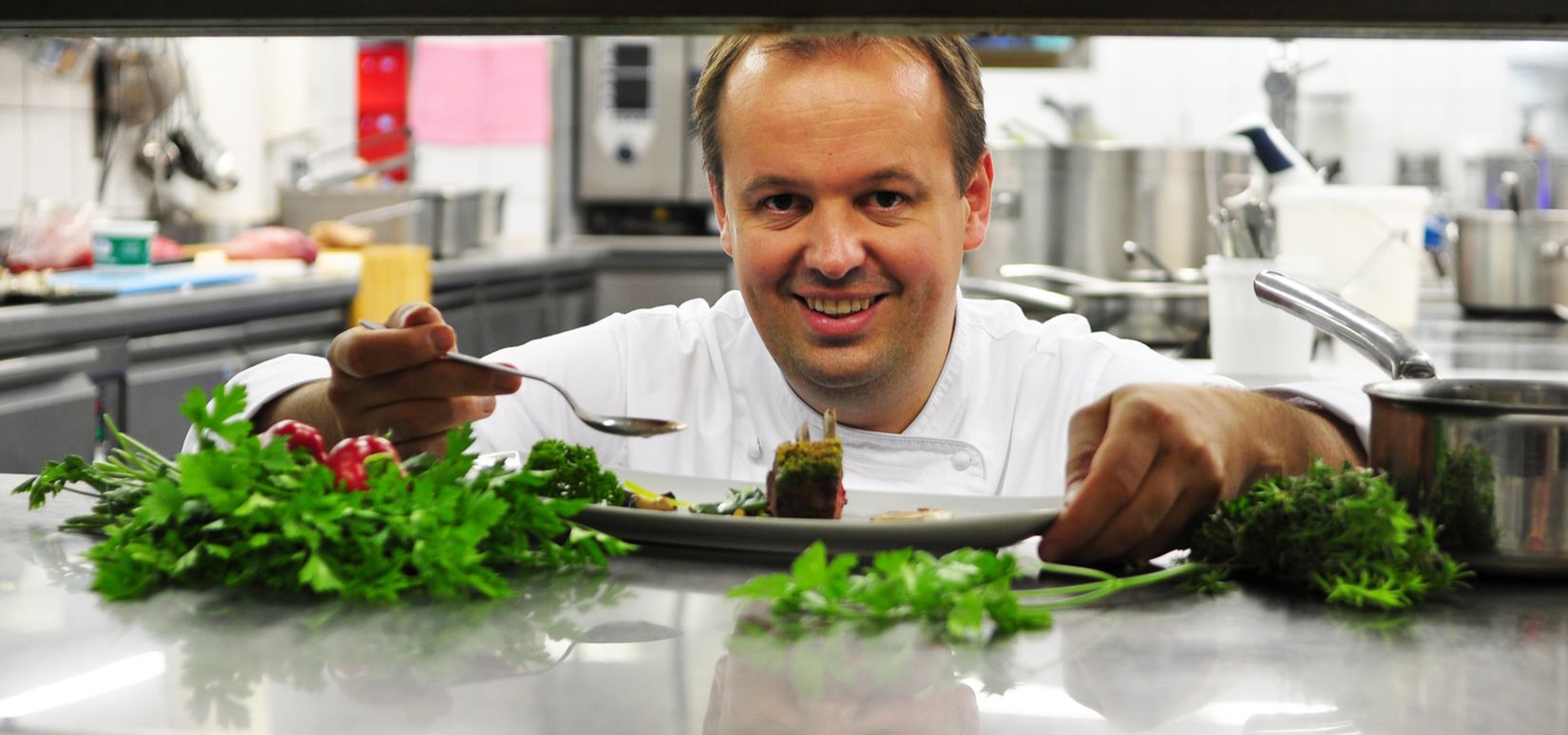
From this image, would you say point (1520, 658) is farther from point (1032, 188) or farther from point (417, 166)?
point (417, 166)

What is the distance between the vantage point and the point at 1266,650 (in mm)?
691

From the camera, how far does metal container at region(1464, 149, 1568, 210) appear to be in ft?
16.1

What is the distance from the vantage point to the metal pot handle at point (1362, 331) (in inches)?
35.2

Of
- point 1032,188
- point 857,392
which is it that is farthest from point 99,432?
point 1032,188

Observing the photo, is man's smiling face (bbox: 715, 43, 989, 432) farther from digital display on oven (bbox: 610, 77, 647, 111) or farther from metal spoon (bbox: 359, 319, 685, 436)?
digital display on oven (bbox: 610, 77, 647, 111)

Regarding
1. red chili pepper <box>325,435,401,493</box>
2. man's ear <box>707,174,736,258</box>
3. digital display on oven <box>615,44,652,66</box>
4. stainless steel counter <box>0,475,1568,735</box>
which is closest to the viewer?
stainless steel counter <box>0,475,1568,735</box>

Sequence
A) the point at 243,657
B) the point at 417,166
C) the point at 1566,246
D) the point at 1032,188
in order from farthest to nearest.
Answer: the point at 417,166, the point at 1032,188, the point at 1566,246, the point at 243,657

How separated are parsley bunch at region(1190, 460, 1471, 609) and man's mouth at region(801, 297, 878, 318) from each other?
65cm

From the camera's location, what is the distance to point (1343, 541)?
2.52ft

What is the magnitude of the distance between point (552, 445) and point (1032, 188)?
92.6 inches

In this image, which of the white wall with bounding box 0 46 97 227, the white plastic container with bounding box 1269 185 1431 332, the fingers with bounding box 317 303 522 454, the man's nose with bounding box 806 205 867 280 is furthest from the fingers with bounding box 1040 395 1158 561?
the white wall with bounding box 0 46 97 227

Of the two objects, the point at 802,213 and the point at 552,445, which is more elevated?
the point at 802,213

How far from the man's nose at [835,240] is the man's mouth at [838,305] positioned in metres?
0.04

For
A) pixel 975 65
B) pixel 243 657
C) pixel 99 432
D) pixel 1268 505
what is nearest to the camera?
pixel 243 657
